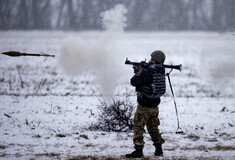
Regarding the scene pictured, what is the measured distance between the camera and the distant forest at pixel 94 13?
69.0ft

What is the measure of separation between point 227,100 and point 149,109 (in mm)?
7290

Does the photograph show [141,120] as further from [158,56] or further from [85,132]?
[85,132]

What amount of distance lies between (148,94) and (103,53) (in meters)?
2.84

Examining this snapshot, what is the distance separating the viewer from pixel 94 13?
21578 mm

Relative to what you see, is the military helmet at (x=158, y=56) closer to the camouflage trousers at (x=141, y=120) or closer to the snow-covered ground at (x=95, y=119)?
the camouflage trousers at (x=141, y=120)

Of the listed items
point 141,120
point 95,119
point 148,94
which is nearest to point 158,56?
point 148,94

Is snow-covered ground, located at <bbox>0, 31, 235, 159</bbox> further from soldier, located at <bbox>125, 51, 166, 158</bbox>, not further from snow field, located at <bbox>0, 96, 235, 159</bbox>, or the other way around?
soldier, located at <bbox>125, 51, 166, 158</bbox>

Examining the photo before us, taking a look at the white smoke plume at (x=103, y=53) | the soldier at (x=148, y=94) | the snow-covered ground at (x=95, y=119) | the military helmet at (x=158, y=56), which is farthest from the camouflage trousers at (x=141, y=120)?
the white smoke plume at (x=103, y=53)

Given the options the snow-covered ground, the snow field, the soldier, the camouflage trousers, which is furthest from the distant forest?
the camouflage trousers

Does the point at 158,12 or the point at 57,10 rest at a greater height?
the point at 158,12

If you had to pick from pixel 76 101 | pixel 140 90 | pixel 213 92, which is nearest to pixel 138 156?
pixel 140 90

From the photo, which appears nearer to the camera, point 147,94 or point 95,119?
point 147,94

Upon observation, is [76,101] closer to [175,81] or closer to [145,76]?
[145,76]

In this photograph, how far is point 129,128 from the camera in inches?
312
